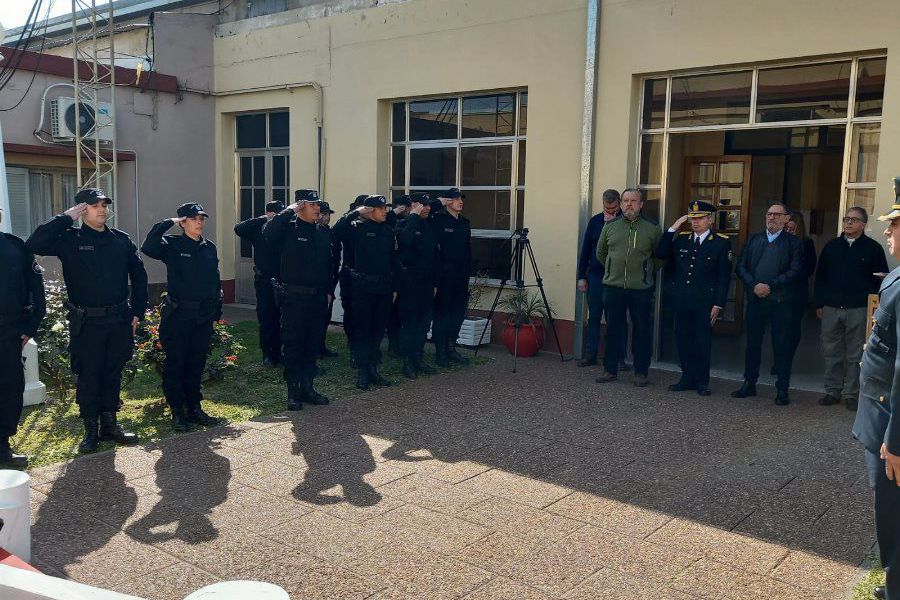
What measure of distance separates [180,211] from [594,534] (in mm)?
4060

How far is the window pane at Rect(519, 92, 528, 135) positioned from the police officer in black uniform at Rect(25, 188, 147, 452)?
5.41 metres

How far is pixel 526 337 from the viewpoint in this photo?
9188 mm

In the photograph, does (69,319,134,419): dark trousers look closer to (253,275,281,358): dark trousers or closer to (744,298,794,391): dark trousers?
(253,275,281,358): dark trousers

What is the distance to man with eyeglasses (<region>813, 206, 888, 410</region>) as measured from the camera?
6828 mm

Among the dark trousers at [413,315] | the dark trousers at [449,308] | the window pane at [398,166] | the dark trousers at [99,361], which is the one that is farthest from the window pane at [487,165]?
the dark trousers at [99,361]

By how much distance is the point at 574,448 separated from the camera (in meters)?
5.78

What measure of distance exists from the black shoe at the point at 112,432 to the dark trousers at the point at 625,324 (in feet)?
15.4

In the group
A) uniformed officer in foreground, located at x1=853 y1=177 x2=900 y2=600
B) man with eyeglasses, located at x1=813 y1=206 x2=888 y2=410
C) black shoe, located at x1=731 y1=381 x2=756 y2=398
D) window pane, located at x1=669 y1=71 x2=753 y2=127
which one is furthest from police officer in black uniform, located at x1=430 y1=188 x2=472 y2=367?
uniformed officer in foreground, located at x1=853 y1=177 x2=900 y2=600

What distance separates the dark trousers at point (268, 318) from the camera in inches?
341

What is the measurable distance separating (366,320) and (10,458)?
133 inches

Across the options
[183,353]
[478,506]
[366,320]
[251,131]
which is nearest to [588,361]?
[366,320]

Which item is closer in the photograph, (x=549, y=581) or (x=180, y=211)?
(x=549, y=581)

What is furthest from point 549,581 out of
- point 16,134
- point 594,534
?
point 16,134

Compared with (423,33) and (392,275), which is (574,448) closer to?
(392,275)
